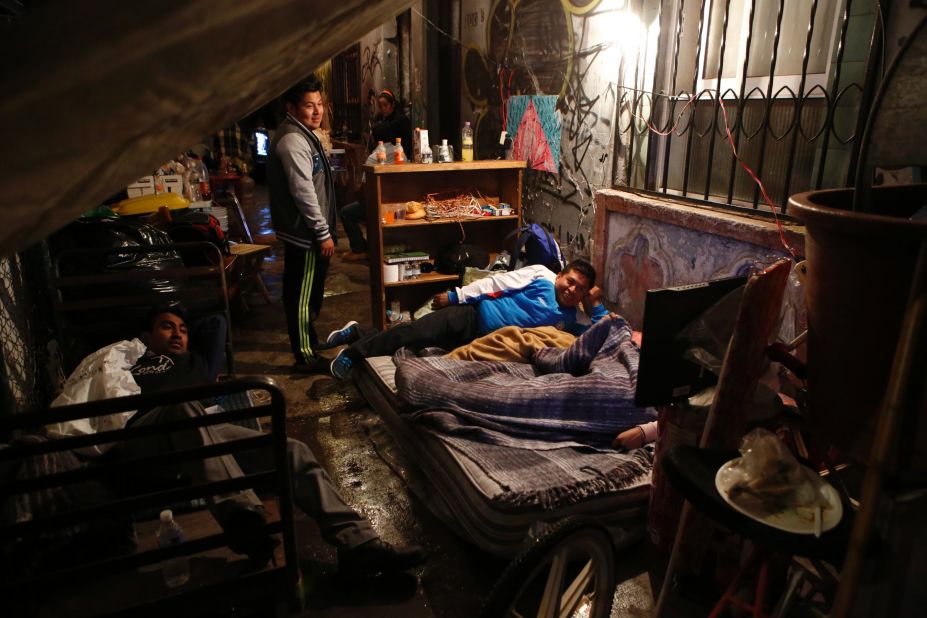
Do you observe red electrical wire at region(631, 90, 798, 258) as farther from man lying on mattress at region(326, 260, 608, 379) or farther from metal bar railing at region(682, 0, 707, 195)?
man lying on mattress at region(326, 260, 608, 379)

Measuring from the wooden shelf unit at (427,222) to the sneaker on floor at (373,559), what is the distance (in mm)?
2734

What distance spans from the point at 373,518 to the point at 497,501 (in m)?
0.76

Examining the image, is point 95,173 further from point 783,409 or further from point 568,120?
point 568,120

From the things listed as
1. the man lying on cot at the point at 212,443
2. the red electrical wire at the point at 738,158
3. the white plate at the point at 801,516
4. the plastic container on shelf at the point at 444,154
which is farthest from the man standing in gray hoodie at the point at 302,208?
the white plate at the point at 801,516

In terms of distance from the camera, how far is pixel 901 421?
99 centimetres

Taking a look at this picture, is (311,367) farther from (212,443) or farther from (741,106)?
(741,106)

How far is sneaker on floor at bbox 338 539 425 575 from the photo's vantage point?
7.54 feet

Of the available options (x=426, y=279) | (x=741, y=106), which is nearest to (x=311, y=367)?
(x=426, y=279)

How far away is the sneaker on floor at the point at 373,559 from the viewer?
2297 millimetres

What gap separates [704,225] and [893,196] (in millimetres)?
2089

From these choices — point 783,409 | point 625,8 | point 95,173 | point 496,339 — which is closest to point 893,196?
point 783,409

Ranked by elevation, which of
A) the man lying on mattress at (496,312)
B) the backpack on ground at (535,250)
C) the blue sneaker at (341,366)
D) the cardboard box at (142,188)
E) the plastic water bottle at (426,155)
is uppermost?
the plastic water bottle at (426,155)

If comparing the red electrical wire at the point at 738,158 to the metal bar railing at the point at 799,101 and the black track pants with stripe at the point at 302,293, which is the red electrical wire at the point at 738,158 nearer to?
the metal bar railing at the point at 799,101

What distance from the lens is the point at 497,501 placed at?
2.39m
